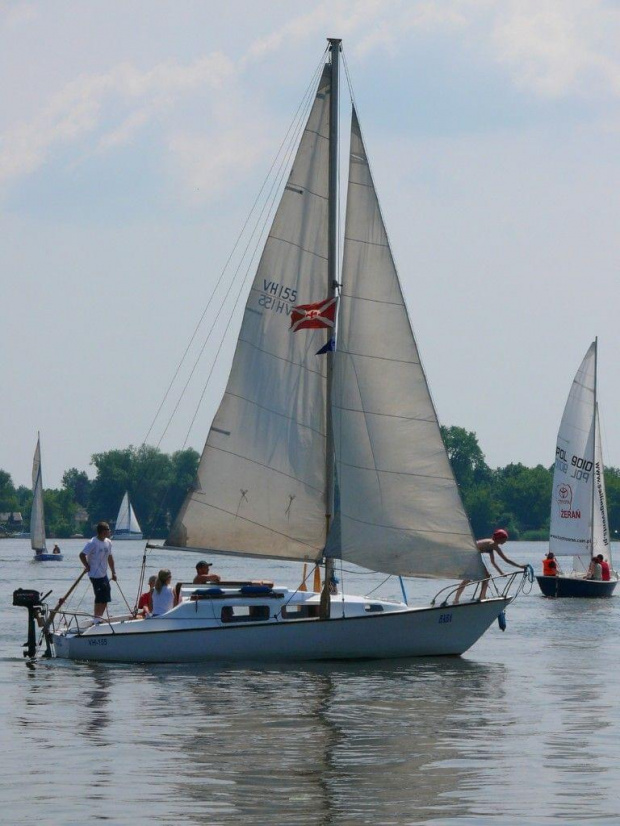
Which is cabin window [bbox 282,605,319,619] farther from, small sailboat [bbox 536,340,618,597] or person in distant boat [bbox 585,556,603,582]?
small sailboat [bbox 536,340,618,597]

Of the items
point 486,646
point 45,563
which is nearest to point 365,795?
point 486,646

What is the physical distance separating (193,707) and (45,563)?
97.8 m

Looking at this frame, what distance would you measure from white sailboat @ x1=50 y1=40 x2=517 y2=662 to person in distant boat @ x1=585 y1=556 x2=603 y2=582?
30587mm

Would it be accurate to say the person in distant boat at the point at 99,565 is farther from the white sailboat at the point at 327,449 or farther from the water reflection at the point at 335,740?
the water reflection at the point at 335,740

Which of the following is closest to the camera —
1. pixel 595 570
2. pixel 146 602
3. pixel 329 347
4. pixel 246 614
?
pixel 246 614

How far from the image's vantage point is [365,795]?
53.2ft

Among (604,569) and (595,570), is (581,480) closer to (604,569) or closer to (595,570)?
(595,570)

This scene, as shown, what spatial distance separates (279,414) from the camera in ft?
99.8

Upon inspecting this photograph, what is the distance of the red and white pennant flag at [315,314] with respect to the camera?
3020cm

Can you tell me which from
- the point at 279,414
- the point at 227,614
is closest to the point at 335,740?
the point at 227,614

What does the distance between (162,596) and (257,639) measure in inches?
76.9

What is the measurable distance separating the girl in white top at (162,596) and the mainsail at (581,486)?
114 ft

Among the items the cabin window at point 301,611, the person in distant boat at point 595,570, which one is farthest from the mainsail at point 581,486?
the cabin window at point 301,611

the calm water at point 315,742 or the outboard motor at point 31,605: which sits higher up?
the outboard motor at point 31,605
